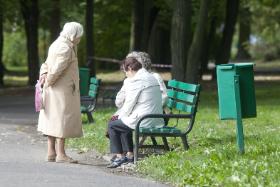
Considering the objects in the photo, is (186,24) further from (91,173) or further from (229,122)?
(91,173)

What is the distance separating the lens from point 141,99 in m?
11.7

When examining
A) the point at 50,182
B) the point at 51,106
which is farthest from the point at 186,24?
the point at 50,182

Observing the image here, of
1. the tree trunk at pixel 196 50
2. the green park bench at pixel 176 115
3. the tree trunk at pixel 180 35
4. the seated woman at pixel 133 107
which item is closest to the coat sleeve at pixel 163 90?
the seated woman at pixel 133 107

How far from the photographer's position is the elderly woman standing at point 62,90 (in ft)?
38.0

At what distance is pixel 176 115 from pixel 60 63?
1680mm

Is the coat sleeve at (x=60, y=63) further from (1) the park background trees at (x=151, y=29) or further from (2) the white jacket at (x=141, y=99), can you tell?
(1) the park background trees at (x=151, y=29)

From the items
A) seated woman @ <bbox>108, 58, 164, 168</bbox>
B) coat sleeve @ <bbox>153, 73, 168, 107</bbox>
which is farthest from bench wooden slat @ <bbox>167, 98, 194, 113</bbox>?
seated woman @ <bbox>108, 58, 164, 168</bbox>

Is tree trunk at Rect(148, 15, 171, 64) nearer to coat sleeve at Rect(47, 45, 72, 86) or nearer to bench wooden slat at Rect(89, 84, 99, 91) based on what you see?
bench wooden slat at Rect(89, 84, 99, 91)

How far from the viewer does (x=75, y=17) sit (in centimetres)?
4656

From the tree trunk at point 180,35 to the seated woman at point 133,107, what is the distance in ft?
41.4

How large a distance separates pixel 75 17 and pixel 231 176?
125ft

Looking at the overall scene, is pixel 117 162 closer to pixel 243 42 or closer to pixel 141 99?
pixel 141 99

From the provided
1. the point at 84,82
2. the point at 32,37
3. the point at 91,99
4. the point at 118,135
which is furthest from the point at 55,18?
the point at 118,135

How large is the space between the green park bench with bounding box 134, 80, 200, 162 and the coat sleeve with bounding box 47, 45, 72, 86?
49.9 inches
